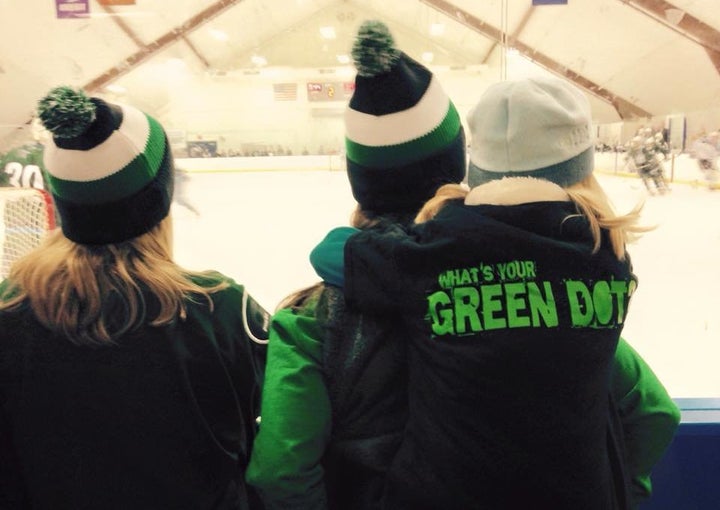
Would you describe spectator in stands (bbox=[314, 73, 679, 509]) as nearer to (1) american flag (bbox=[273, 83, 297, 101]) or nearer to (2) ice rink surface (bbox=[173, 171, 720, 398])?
(2) ice rink surface (bbox=[173, 171, 720, 398])

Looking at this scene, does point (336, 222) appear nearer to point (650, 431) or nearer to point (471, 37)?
point (471, 37)

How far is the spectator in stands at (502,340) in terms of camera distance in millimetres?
661

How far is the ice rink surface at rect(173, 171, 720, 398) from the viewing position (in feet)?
7.32

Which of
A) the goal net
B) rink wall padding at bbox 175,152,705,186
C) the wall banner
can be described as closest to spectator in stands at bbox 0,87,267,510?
the goal net

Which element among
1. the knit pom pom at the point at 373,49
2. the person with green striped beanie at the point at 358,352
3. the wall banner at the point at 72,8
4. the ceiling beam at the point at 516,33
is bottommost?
the person with green striped beanie at the point at 358,352

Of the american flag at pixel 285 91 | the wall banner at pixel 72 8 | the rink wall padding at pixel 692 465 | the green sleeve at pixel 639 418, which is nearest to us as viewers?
the green sleeve at pixel 639 418

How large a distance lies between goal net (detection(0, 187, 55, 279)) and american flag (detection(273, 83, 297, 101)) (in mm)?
2446

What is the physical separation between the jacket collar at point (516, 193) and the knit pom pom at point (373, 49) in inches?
8.5

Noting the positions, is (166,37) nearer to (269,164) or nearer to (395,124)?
(269,164)

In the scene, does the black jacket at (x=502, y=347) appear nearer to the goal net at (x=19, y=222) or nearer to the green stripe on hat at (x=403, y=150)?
the green stripe on hat at (x=403, y=150)

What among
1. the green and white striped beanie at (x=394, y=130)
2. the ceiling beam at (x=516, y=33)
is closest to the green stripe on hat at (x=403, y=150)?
the green and white striped beanie at (x=394, y=130)

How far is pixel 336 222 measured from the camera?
4.86 m

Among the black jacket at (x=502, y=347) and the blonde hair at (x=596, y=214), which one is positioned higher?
the blonde hair at (x=596, y=214)

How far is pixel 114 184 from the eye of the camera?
796 millimetres
